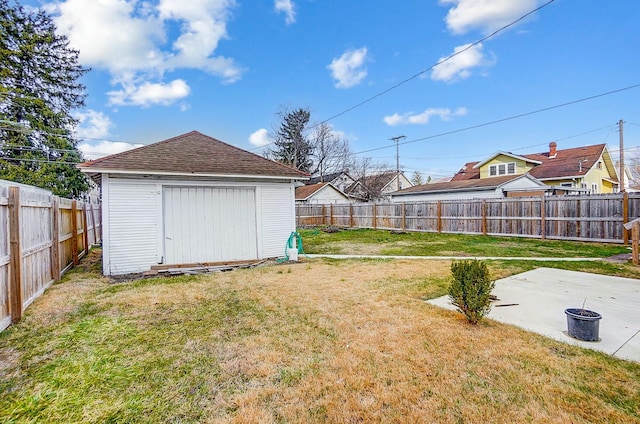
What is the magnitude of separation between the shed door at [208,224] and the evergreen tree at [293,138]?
2912 centimetres

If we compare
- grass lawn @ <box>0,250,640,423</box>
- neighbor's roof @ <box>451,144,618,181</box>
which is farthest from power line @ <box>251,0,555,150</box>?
neighbor's roof @ <box>451,144,618,181</box>

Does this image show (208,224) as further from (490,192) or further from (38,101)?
(38,101)

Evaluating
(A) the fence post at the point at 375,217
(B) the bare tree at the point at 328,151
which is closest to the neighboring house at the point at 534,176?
(A) the fence post at the point at 375,217

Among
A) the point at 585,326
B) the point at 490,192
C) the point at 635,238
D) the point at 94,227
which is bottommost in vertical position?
the point at 585,326

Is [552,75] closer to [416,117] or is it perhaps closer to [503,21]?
[503,21]

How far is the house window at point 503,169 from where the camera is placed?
24.0 m

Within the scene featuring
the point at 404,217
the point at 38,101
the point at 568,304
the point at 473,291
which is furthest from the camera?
the point at 38,101

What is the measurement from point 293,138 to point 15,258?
3481 centimetres

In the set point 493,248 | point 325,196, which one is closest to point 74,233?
point 493,248

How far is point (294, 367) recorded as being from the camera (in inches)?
112

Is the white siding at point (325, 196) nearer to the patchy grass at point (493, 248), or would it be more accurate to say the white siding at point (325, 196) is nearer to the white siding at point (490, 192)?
the white siding at point (490, 192)

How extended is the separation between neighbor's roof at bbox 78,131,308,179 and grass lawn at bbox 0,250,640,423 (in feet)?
11.0

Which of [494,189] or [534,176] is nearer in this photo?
[494,189]

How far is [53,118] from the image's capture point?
67.4 feet
